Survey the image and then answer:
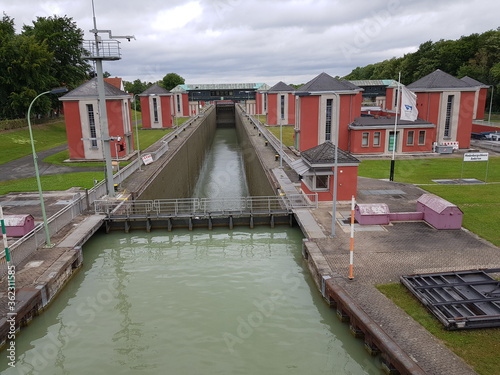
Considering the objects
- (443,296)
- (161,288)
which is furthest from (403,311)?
(161,288)

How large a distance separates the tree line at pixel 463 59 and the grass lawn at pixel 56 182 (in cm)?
6047

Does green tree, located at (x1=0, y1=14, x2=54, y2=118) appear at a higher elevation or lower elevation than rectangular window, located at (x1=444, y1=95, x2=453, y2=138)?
higher

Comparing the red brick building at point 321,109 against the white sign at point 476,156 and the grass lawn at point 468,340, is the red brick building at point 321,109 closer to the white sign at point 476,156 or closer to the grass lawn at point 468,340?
the white sign at point 476,156

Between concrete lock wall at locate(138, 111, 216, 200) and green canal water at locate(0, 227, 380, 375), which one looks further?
concrete lock wall at locate(138, 111, 216, 200)

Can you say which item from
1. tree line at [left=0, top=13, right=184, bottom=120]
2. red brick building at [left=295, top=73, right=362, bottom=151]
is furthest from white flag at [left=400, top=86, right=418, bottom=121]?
tree line at [left=0, top=13, right=184, bottom=120]

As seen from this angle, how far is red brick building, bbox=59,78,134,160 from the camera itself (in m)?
35.5

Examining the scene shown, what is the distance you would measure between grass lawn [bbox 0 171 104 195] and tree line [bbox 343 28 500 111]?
198 ft

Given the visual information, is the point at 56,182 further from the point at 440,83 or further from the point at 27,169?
the point at 440,83

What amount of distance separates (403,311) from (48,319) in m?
11.4

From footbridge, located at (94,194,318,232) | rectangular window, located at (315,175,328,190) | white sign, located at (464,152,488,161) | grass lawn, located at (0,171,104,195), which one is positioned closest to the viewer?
footbridge, located at (94,194,318,232)

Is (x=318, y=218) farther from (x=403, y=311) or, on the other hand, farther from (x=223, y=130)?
(x=223, y=130)

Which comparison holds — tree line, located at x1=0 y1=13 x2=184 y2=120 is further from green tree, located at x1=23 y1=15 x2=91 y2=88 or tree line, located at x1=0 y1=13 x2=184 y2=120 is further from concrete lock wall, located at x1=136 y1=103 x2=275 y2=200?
concrete lock wall, located at x1=136 y1=103 x2=275 y2=200

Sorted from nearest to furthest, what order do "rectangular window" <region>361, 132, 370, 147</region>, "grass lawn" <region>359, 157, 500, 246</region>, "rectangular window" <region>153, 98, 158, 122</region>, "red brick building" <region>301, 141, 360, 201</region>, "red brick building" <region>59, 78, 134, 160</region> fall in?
"grass lawn" <region>359, 157, 500, 246</region>
"red brick building" <region>301, 141, 360, 201</region>
"red brick building" <region>59, 78, 134, 160</region>
"rectangular window" <region>361, 132, 370, 147</region>
"rectangular window" <region>153, 98, 158, 122</region>

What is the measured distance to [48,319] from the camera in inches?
522
